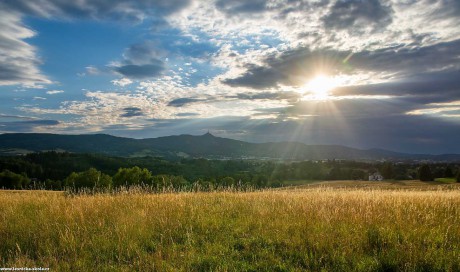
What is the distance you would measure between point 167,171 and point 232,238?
146 meters

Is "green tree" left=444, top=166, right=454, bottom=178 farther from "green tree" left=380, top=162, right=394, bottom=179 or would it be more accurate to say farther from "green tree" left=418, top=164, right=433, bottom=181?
"green tree" left=380, top=162, right=394, bottom=179

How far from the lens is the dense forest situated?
2534 inches

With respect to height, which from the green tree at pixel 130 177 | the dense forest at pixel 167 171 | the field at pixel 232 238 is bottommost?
the dense forest at pixel 167 171

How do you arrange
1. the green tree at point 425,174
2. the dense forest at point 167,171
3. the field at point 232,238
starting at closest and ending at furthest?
the field at point 232,238, the dense forest at point 167,171, the green tree at point 425,174

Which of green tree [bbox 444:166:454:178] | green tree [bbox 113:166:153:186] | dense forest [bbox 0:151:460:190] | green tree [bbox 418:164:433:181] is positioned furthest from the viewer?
green tree [bbox 444:166:454:178]

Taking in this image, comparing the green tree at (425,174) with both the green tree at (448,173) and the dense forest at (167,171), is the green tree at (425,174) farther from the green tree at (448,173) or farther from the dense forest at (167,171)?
the green tree at (448,173)

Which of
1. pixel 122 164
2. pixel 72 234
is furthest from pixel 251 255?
pixel 122 164

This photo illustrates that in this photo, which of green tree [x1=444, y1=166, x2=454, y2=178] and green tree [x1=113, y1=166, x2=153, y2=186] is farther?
green tree [x1=444, y1=166, x2=454, y2=178]

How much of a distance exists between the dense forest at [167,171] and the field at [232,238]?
66.8ft

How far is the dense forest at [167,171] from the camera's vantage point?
64375 mm

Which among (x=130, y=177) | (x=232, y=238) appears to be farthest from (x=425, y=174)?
(x=232, y=238)

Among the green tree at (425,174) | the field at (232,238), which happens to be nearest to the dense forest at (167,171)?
the green tree at (425,174)

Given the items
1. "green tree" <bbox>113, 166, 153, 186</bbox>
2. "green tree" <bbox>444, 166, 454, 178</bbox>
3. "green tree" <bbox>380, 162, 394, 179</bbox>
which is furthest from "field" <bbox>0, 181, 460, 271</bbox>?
"green tree" <bbox>380, 162, 394, 179</bbox>

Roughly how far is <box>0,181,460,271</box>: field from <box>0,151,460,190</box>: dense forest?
20359 millimetres
